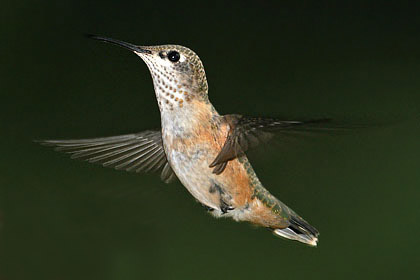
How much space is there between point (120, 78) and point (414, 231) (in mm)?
1373

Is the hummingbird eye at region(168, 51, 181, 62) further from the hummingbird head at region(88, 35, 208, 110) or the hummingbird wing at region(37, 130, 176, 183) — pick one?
the hummingbird wing at region(37, 130, 176, 183)

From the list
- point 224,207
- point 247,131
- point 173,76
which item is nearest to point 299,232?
point 224,207


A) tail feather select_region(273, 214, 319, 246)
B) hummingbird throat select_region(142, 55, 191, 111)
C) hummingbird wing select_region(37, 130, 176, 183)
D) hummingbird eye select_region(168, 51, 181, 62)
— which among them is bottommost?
tail feather select_region(273, 214, 319, 246)

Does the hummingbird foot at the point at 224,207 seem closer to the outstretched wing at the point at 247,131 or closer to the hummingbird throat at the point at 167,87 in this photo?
the outstretched wing at the point at 247,131

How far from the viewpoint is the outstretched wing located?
2.64ft

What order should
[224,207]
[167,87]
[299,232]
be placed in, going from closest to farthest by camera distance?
1. [167,87]
2. [224,207]
3. [299,232]

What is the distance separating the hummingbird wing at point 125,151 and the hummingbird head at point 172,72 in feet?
0.63

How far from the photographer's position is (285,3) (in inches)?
96.0

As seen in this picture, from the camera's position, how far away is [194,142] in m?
0.96

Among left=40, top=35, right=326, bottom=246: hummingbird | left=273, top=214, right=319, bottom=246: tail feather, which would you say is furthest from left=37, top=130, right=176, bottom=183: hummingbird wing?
left=273, top=214, right=319, bottom=246: tail feather

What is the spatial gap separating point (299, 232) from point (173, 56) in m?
0.52

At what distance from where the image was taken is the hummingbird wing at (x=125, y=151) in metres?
0.99

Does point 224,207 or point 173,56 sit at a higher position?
point 173,56

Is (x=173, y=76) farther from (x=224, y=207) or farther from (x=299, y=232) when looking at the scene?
(x=299, y=232)
